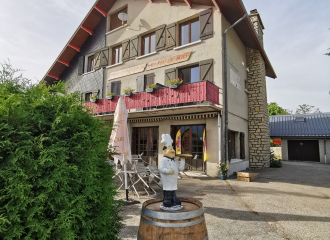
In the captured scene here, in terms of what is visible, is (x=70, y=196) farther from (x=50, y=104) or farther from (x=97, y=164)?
(x=50, y=104)

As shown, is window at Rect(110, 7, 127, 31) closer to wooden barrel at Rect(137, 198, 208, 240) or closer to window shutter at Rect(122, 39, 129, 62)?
window shutter at Rect(122, 39, 129, 62)

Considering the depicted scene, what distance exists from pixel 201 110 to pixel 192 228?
743 centimetres

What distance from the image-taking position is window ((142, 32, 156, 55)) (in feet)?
40.4

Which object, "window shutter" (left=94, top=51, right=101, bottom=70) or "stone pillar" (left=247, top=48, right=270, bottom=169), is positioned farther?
"window shutter" (left=94, top=51, right=101, bottom=70)

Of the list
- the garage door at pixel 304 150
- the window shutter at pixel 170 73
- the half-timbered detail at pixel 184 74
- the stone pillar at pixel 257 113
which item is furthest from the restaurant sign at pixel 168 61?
the garage door at pixel 304 150

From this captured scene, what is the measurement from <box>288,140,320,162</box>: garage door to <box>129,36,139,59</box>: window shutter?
1621 centimetres

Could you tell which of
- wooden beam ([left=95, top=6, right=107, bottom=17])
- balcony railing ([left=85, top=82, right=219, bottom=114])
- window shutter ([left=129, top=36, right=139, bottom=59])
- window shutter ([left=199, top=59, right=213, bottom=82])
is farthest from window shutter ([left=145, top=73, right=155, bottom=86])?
wooden beam ([left=95, top=6, right=107, bottom=17])

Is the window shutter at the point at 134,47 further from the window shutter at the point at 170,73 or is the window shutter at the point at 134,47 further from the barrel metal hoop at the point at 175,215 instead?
the barrel metal hoop at the point at 175,215

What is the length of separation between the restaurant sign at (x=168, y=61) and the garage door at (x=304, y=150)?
48.1 feet

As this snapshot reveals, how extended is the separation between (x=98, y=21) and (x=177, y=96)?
10757mm

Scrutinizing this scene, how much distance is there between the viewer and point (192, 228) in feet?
7.02

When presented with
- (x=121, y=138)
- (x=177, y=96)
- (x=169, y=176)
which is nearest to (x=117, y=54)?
(x=177, y=96)

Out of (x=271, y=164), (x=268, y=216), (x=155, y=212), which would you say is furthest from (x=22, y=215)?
(x=271, y=164)

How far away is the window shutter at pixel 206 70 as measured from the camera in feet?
31.8
